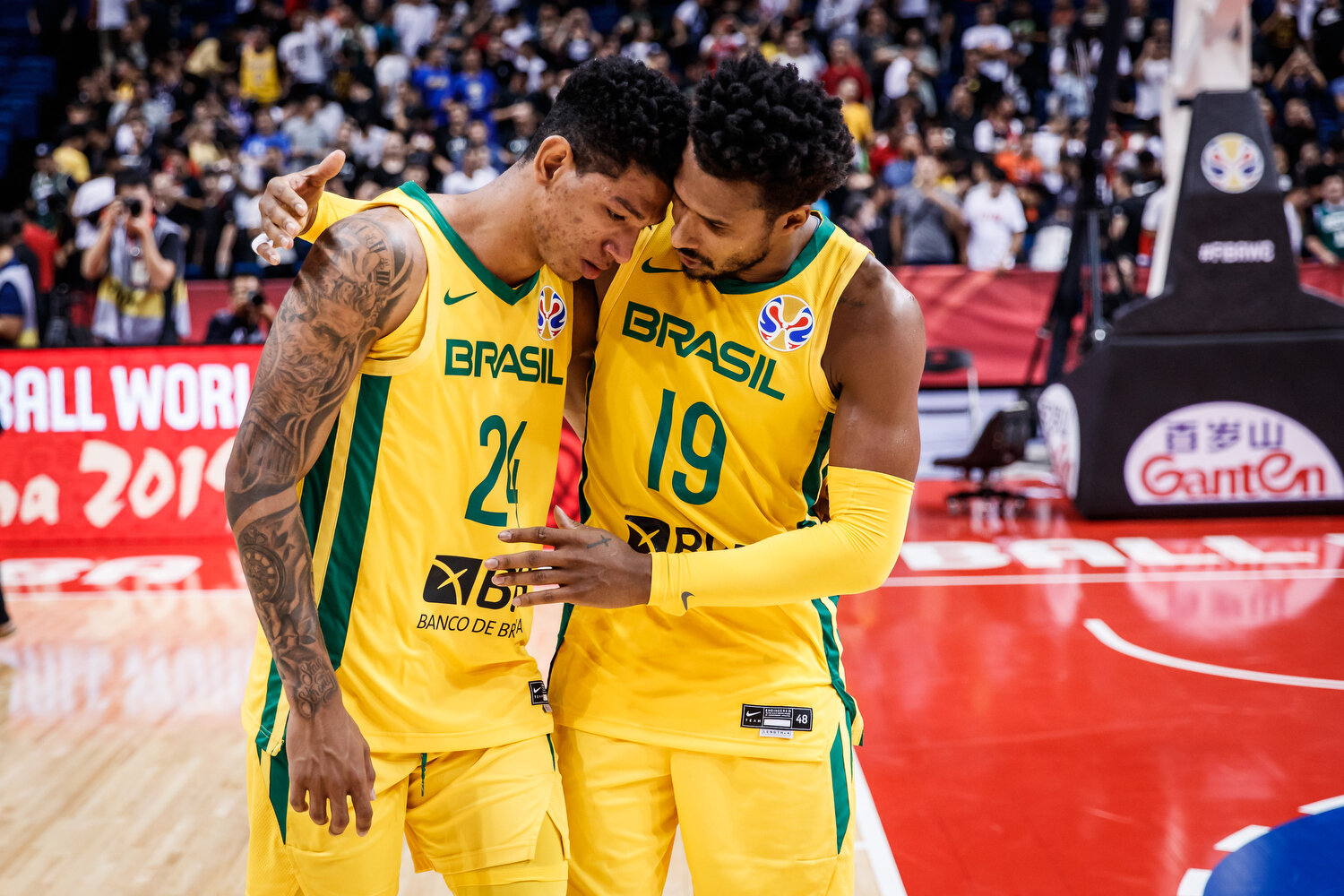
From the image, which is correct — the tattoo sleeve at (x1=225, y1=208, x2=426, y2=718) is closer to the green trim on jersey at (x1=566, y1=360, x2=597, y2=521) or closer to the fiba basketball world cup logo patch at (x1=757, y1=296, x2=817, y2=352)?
the green trim on jersey at (x1=566, y1=360, x2=597, y2=521)

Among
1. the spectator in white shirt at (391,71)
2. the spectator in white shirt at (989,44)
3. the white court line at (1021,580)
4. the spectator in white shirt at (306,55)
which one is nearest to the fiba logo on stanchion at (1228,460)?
the white court line at (1021,580)

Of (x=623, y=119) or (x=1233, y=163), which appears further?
(x=1233, y=163)

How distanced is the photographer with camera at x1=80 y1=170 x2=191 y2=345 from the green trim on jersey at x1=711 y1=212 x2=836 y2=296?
28.2 ft

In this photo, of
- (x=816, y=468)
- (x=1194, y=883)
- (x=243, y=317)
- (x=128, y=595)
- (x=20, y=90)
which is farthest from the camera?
(x=20, y=90)

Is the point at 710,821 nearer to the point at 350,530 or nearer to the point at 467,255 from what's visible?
the point at 350,530

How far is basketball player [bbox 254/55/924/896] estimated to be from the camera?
210 cm

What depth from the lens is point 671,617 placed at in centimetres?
229

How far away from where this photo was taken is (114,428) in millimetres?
7957

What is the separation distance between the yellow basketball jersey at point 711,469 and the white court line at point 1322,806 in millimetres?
2358

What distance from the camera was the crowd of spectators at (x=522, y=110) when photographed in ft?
36.4

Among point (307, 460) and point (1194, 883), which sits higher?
point (307, 460)

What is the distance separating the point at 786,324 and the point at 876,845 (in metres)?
2.06

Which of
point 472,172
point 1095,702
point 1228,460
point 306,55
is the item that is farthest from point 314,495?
point 306,55

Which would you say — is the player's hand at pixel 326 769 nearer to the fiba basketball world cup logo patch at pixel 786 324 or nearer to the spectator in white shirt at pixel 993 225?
the fiba basketball world cup logo patch at pixel 786 324
